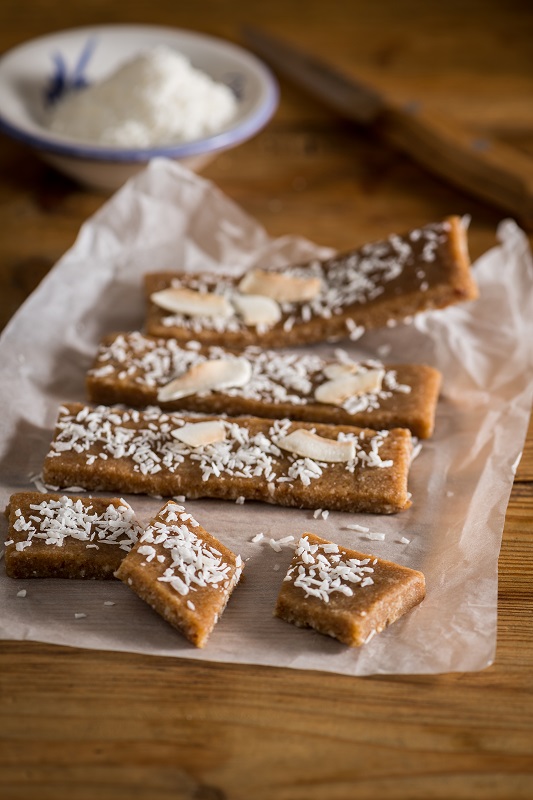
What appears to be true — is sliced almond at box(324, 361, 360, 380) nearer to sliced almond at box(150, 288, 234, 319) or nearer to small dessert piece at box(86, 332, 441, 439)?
small dessert piece at box(86, 332, 441, 439)

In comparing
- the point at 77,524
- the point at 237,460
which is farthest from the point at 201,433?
the point at 77,524

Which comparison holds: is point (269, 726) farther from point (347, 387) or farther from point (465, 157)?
point (465, 157)

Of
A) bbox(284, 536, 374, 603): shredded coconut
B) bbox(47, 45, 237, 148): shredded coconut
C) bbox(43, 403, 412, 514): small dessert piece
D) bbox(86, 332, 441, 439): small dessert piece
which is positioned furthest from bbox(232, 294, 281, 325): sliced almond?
bbox(284, 536, 374, 603): shredded coconut

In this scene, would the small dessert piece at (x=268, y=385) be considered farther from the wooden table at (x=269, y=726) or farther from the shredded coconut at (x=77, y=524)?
the shredded coconut at (x=77, y=524)

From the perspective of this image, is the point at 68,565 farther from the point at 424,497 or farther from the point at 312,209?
the point at 312,209

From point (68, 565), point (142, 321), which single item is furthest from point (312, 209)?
point (68, 565)

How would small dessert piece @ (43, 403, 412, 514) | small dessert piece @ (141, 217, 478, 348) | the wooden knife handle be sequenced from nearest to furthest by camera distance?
small dessert piece @ (43, 403, 412, 514) < small dessert piece @ (141, 217, 478, 348) < the wooden knife handle
